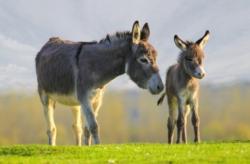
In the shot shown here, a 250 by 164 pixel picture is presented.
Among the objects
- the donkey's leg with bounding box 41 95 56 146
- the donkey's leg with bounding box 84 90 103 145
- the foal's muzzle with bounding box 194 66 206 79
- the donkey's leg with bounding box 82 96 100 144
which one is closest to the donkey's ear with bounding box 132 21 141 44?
the donkey's leg with bounding box 84 90 103 145

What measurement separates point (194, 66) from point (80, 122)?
5.92 meters

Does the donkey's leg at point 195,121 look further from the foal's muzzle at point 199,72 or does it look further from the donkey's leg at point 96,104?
the donkey's leg at point 96,104

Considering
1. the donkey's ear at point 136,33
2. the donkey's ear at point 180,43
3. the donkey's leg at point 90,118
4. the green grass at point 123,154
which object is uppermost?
the donkey's ear at point 180,43

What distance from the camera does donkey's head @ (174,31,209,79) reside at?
2750cm

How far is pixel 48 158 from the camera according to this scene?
18812 mm

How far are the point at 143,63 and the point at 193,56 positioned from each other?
7.48 m

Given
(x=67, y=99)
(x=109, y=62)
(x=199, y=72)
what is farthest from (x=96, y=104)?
(x=199, y=72)

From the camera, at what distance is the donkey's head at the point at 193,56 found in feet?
90.2

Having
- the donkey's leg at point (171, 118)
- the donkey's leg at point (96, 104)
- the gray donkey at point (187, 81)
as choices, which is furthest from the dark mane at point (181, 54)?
the donkey's leg at point (96, 104)

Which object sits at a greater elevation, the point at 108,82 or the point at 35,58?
the point at 35,58

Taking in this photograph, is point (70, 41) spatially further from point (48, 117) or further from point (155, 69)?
point (155, 69)

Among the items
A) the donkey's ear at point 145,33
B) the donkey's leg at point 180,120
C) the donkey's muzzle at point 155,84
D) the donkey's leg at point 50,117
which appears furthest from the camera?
the donkey's leg at point 180,120

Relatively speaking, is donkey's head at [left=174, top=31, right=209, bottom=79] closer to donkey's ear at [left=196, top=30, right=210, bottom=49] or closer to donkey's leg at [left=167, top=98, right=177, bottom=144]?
donkey's ear at [left=196, top=30, right=210, bottom=49]

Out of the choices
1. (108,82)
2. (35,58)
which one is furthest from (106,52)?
(35,58)
